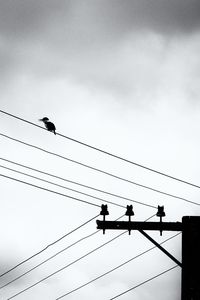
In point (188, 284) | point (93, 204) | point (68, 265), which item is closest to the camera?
point (188, 284)

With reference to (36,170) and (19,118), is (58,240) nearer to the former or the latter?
(36,170)

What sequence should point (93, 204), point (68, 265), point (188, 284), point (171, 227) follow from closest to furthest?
point (188, 284), point (171, 227), point (93, 204), point (68, 265)

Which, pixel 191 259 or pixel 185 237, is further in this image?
pixel 185 237

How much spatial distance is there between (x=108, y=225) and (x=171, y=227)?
5.40 feet

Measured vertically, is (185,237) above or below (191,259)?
above

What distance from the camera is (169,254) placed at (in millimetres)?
15727

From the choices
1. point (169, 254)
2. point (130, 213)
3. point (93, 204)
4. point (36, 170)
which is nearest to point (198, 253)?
point (169, 254)

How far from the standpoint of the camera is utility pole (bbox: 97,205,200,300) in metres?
15.5

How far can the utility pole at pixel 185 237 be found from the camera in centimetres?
1546

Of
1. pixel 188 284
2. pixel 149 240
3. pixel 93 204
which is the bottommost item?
pixel 188 284

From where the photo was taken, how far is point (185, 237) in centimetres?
1605

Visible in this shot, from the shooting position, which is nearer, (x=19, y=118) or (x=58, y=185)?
(x=19, y=118)

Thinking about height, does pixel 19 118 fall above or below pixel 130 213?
above

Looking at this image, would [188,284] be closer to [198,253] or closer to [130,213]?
[198,253]
